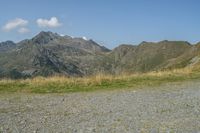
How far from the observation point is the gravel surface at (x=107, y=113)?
1348cm

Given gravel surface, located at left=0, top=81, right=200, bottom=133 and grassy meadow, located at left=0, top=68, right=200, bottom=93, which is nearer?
gravel surface, located at left=0, top=81, right=200, bottom=133

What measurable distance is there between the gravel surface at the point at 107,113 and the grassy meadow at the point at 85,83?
406 cm

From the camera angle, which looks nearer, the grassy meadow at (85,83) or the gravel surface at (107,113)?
the gravel surface at (107,113)

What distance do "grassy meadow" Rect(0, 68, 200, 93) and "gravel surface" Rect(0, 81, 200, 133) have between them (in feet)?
13.3

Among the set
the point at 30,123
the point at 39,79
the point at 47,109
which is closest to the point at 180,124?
the point at 30,123

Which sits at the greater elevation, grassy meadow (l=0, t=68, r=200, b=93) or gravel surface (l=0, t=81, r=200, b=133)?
grassy meadow (l=0, t=68, r=200, b=93)

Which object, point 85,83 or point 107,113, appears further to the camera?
point 85,83

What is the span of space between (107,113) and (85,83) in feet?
43.1

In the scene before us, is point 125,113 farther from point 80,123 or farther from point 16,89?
point 16,89

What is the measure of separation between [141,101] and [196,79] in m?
14.0

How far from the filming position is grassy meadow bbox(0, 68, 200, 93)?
28484 mm

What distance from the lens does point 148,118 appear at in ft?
50.4

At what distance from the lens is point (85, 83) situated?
30.0 m

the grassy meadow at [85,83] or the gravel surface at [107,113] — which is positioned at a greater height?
the grassy meadow at [85,83]
